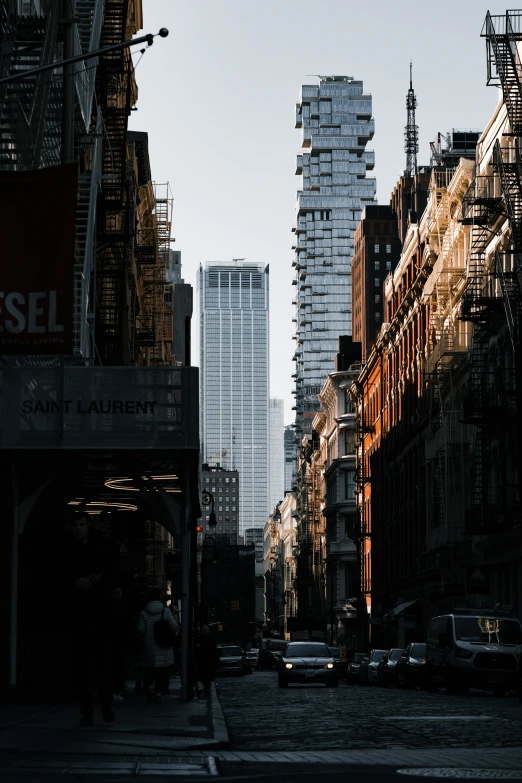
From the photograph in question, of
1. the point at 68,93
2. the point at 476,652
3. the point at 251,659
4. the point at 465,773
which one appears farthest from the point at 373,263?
the point at 465,773

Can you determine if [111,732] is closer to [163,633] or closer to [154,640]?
[163,633]

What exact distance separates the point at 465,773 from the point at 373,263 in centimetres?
13615

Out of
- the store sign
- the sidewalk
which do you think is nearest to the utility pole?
the store sign

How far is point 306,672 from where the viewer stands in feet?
128

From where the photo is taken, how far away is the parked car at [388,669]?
41812 millimetres

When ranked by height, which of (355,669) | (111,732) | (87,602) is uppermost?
(87,602)

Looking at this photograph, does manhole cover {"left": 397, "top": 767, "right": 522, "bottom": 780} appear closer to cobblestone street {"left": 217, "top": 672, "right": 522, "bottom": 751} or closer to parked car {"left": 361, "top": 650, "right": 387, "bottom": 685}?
cobblestone street {"left": 217, "top": 672, "right": 522, "bottom": 751}

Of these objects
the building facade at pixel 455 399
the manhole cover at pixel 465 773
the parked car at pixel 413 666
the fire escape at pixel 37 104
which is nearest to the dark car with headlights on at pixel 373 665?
the building facade at pixel 455 399

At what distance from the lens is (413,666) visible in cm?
3759

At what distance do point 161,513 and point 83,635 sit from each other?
1157cm

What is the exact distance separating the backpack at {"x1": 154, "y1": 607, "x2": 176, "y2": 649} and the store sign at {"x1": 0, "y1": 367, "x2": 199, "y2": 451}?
296cm

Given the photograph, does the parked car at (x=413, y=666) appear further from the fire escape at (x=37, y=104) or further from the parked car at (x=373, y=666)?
the fire escape at (x=37, y=104)

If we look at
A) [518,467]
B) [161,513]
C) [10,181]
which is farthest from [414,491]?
[10,181]

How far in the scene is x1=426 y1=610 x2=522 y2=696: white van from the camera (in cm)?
3105
